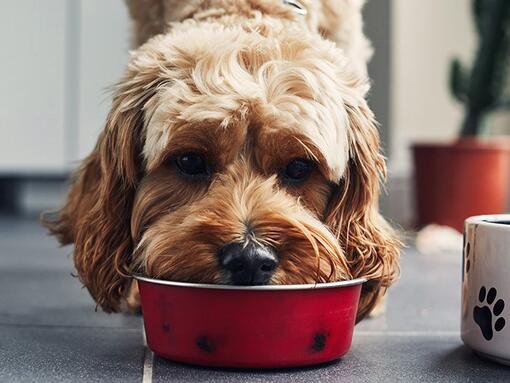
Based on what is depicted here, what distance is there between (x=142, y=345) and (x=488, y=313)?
556mm

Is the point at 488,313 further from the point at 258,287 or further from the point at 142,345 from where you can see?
the point at 142,345

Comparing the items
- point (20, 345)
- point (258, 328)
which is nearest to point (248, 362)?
point (258, 328)

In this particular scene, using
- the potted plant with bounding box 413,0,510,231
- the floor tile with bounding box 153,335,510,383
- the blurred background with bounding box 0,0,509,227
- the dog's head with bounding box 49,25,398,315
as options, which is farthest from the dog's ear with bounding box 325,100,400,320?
the blurred background with bounding box 0,0,509,227

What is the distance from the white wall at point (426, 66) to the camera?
13.9 feet

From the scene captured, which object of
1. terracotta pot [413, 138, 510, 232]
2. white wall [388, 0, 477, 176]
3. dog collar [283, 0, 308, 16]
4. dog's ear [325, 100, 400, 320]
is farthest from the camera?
white wall [388, 0, 477, 176]

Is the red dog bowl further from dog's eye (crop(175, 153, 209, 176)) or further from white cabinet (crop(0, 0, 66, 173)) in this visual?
white cabinet (crop(0, 0, 66, 173))

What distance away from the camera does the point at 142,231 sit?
1.58 metres

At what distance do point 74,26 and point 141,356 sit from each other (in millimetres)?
2627

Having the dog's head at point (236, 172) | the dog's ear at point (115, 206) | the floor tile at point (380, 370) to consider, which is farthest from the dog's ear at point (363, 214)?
the dog's ear at point (115, 206)

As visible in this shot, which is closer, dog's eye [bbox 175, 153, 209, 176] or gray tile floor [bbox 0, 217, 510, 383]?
gray tile floor [bbox 0, 217, 510, 383]

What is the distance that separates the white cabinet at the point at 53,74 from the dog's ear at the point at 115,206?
2.29m

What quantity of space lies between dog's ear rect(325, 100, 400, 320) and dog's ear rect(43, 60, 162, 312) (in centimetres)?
33

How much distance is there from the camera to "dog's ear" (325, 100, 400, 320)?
5.18 ft

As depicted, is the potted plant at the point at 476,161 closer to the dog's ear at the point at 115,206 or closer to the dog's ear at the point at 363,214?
the dog's ear at the point at 363,214
